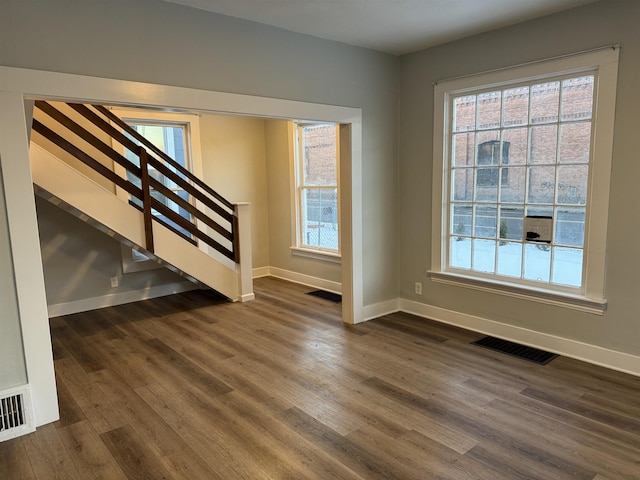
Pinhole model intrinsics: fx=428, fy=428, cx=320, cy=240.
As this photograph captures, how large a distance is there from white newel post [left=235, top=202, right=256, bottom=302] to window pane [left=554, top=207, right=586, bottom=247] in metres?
3.26

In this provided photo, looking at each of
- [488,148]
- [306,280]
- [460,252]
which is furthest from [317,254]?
[488,148]

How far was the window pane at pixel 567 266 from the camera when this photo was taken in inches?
132

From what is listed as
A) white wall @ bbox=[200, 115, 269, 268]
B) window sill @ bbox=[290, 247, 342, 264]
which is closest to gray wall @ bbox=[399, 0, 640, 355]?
window sill @ bbox=[290, 247, 342, 264]

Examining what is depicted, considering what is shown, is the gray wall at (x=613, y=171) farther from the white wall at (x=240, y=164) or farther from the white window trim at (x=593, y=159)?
the white wall at (x=240, y=164)

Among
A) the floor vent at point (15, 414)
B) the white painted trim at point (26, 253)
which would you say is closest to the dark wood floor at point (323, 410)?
the floor vent at point (15, 414)

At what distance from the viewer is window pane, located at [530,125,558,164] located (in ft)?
11.1

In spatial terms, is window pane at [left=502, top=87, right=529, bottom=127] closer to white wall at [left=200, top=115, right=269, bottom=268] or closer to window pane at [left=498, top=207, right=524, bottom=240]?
window pane at [left=498, top=207, right=524, bottom=240]

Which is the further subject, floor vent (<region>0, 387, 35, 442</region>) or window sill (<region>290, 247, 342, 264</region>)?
window sill (<region>290, 247, 342, 264</region>)

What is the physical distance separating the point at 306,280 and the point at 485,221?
281 centimetres

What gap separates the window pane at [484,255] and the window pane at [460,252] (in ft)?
0.22

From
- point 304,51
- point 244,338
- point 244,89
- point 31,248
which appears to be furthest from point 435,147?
point 31,248

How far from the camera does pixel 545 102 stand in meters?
3.42

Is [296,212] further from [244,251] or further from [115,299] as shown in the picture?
[115,299]

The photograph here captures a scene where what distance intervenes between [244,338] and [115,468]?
1846 mm
